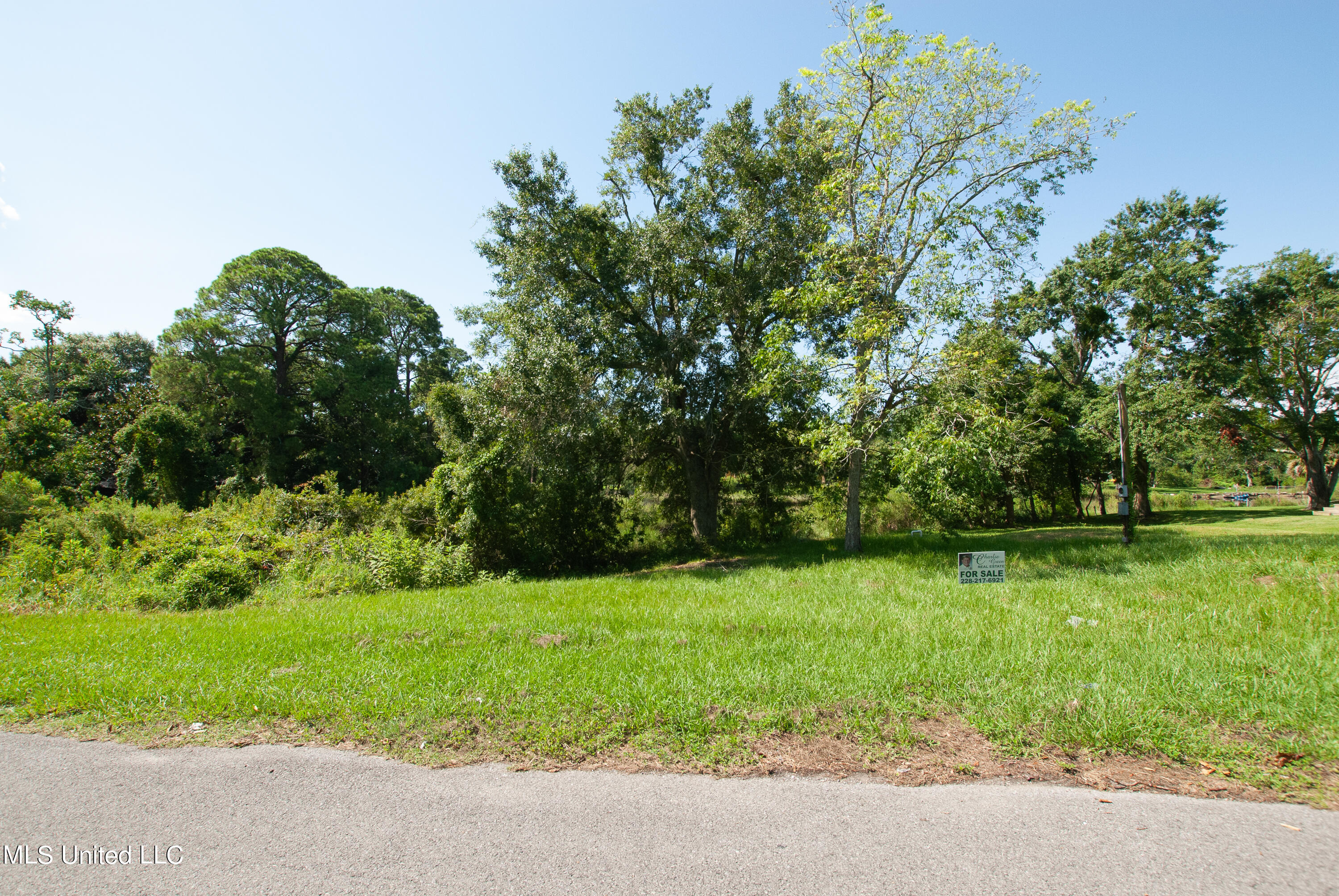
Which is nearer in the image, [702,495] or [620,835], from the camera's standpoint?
[620,835]

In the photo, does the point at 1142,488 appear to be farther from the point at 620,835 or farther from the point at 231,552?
the point at 231,552

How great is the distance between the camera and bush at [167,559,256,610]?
1086 centimetres

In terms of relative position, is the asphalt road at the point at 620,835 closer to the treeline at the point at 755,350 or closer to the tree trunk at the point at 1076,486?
the treeline at the point at 755,350

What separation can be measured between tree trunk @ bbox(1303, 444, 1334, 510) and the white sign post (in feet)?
113

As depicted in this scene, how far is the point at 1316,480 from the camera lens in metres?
29.0

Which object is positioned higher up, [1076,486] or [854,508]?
[1076,486]

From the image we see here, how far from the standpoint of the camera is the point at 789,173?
15.9 m

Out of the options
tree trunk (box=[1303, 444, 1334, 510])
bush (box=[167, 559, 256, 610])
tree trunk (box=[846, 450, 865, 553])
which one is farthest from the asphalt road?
tree trunk (box=[1303, 444, 1334, 510])

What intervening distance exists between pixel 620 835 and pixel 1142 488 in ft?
121

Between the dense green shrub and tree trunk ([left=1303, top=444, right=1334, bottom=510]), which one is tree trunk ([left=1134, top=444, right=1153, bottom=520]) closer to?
tree trunk ([left=1303, top=444, right=1334, bottom=510])

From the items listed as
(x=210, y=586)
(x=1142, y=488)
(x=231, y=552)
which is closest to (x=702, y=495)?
(x=231, y=552)

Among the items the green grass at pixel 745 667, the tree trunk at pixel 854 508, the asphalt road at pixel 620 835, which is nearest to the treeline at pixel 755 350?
the tree trunk at pixel 854 508

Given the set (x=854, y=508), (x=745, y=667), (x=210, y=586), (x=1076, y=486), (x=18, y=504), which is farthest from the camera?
(x=1076, y=486)

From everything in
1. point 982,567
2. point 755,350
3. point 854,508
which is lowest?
point 982,567
